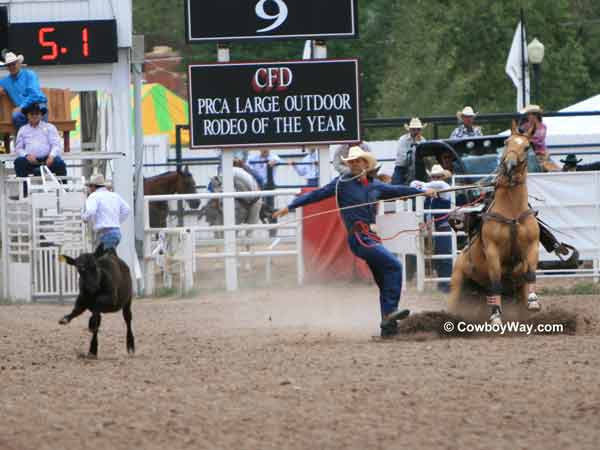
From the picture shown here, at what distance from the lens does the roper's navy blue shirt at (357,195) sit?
12.8m

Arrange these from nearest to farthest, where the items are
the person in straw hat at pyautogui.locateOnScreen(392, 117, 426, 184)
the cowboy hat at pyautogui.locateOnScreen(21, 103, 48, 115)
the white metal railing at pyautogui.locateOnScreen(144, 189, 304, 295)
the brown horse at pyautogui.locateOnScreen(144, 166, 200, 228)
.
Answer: the cowboy hat at pyautogui.locateOnScreen(21, 103, 48, 115) → the white metal railing at pyautogui.locateOnScreen(144, 189, 304, 295) → the person in straw hat at pyautogui.locateOnScreen(392, 117, 426, 184) → the brown horse at pyautogui.locateOnScreen(144, 166, 200, 228)

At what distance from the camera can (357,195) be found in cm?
1284

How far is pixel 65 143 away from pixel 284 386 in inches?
467

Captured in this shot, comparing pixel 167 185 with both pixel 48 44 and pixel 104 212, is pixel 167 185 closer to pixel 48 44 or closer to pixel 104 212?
Result: pixel 48 44

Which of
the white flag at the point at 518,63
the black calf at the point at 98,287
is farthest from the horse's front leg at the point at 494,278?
the white flag at the point at 518,63

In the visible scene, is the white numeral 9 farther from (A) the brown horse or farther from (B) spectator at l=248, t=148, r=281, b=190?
(B) spectator at l=248, t=148, r=281, b=190

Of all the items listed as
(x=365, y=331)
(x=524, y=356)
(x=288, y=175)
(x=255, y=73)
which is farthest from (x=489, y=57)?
(x=524, y=356)

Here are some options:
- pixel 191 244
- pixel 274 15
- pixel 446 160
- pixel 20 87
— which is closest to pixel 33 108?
pixel 20 87

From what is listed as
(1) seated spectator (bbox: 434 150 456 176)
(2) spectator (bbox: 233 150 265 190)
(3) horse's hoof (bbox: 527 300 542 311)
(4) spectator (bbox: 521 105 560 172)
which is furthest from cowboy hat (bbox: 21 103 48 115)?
(3) horse's hoof (bbox: 527 300 542 311)

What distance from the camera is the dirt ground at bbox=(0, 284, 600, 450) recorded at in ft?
25.7

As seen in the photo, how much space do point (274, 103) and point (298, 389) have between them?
36.6 ft

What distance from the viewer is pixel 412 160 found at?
19.1 m

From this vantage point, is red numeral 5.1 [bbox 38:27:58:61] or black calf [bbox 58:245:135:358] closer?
black calf [bbox 58:245:135:358]

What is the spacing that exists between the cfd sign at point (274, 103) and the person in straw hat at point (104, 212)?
3681 mm
